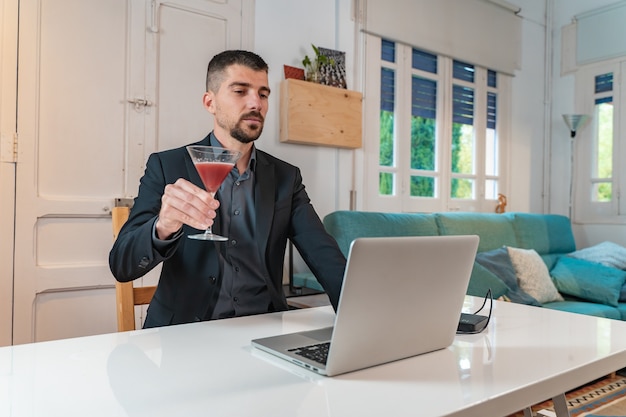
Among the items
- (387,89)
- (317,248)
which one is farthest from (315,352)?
(387,89)

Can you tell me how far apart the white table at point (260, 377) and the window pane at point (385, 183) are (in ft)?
8.60

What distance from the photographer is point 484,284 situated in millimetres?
2910

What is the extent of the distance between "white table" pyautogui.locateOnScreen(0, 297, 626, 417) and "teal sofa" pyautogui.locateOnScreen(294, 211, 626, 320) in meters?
1.88

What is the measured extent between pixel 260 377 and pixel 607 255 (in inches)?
144

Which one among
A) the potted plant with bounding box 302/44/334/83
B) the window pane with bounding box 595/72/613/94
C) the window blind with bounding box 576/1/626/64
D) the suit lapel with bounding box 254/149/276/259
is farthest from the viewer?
the window pane with bounding box 595/72/613/94

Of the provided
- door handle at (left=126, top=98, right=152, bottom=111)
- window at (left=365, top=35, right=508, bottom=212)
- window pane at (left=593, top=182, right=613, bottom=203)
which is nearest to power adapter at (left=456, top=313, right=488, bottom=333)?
door handle at (left=126, top=98, right=152, bottom=111)

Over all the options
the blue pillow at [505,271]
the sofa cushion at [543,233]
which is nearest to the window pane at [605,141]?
the sofa cushion at [543,233]

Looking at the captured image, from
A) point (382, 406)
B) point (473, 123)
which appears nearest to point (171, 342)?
point (382, 406)

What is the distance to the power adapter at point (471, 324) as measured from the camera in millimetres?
1026

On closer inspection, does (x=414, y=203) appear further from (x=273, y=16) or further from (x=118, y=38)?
(x=118, y=38)

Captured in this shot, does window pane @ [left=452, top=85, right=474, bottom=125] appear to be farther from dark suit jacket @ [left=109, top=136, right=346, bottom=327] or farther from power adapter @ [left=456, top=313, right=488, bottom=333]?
power adapter @ [left=456, top=313, right=488, bottom=333]

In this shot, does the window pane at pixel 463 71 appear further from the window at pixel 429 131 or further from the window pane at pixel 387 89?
the window pane at pixel 387 89

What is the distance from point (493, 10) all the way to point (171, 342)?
4.37 metres

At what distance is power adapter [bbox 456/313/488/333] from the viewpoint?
3.37 feet
